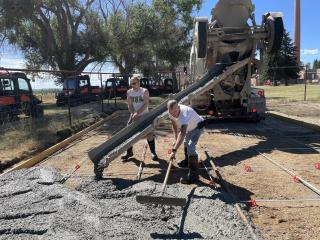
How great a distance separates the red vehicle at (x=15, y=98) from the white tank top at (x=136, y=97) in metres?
5.45

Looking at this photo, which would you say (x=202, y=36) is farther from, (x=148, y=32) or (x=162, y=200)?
(x=148, y=32)

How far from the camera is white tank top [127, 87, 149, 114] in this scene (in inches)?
370

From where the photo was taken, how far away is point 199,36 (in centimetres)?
1289

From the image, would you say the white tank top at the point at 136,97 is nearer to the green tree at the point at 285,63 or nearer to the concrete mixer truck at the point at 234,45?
the concrete mixer truck at the point at 234,45

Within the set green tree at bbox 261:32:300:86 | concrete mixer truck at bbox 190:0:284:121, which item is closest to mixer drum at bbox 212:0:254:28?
concrete mixer truck at bbox 190:0:284:121

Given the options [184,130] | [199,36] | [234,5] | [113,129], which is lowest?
[113,129]

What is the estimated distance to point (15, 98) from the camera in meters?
17.2

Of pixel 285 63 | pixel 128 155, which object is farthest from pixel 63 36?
pixel 285 63

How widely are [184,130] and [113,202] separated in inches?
64.0

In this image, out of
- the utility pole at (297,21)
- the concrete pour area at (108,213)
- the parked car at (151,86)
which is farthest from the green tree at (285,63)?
the concrete pour area at (108,213)

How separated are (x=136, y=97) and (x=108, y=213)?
13.3 ft

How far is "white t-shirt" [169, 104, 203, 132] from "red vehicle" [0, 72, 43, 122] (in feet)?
25.3

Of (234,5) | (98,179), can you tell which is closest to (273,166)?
(98,179)

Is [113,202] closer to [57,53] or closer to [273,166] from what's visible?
[273,166]
